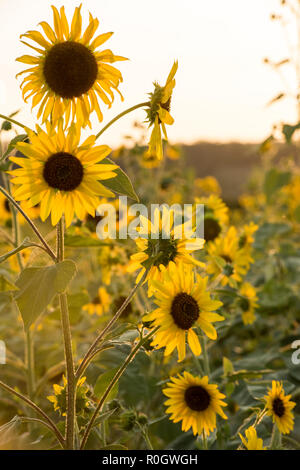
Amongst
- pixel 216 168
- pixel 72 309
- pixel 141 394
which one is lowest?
pixel 141 394

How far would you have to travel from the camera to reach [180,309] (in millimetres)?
868

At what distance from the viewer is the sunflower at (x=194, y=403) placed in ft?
3.40

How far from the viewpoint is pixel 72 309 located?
1445mm

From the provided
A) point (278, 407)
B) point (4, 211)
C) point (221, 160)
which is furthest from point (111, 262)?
point (221, 160)

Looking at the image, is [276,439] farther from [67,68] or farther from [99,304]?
[99,304]

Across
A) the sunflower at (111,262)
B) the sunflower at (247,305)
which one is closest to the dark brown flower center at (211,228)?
the sunflower at (247,305)

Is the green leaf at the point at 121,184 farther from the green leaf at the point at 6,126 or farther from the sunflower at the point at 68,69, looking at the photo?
the green leaf at the point at 6,126

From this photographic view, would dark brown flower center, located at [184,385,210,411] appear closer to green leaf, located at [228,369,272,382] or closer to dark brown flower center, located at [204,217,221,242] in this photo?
green leaf, located at [228,369,272,382]

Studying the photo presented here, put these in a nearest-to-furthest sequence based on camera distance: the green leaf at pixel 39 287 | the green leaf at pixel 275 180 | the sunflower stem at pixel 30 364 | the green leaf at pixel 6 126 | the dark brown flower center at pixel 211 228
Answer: the green leaf at pixel 39 287, the green leaf at pixel 6 126, the sunflower stem at pixel 30 364, the dark brown flower center at pixel 211 228, the green leaf at pixel 275 180

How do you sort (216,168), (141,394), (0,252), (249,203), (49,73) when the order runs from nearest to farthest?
(49,73) < (0,252) < (141,394) < (249,203) < (216,168)

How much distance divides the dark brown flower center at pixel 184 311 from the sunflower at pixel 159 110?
0.86 ft

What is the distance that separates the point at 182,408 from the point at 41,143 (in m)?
0.66
